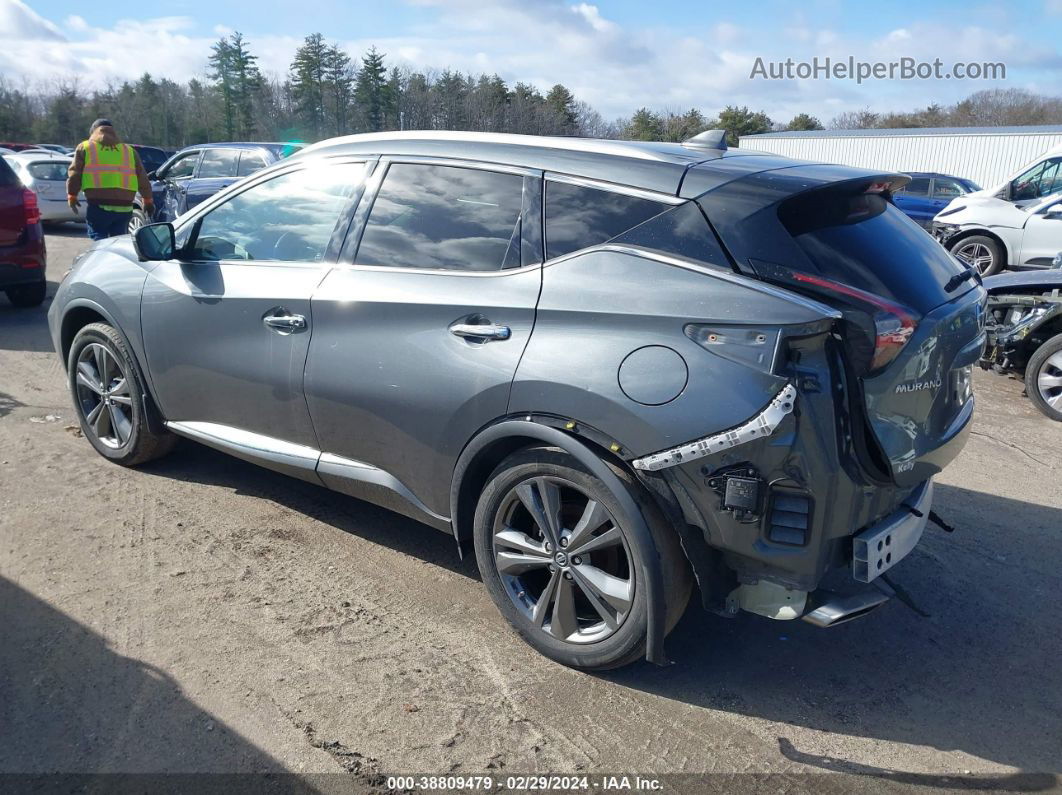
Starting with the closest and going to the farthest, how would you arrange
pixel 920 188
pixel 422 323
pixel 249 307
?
pixel 422 323
pixel 249 307
pixel 920 188

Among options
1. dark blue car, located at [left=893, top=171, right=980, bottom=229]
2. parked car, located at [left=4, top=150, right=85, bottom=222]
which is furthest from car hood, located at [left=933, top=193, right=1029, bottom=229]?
parked car, located at [left=4, top=150, right=85, bottom=222]

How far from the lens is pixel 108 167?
28.5 feet

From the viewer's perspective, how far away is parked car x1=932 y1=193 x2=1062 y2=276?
11906 millimetres

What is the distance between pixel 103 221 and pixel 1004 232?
11.8m

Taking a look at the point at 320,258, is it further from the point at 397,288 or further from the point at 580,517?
the point at 580,517

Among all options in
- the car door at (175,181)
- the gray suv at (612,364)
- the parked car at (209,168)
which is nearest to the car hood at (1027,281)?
the gray suv at (612,364)

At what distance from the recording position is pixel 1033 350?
7043 millimetres

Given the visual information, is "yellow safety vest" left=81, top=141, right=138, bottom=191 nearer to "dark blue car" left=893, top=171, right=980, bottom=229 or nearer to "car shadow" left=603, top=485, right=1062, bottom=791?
"car shadow" left=603, top=485, right=1062, bottom=791

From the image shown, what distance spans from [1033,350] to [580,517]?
5.66 metres

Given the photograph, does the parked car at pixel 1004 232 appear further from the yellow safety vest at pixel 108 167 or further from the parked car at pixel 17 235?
the parked car at pixel 17 235

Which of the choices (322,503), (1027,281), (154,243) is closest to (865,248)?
(322,503)

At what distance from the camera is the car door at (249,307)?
12.7 feet

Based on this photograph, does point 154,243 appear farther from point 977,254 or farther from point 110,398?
point 977,254

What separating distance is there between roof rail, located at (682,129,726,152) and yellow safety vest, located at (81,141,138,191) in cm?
717
